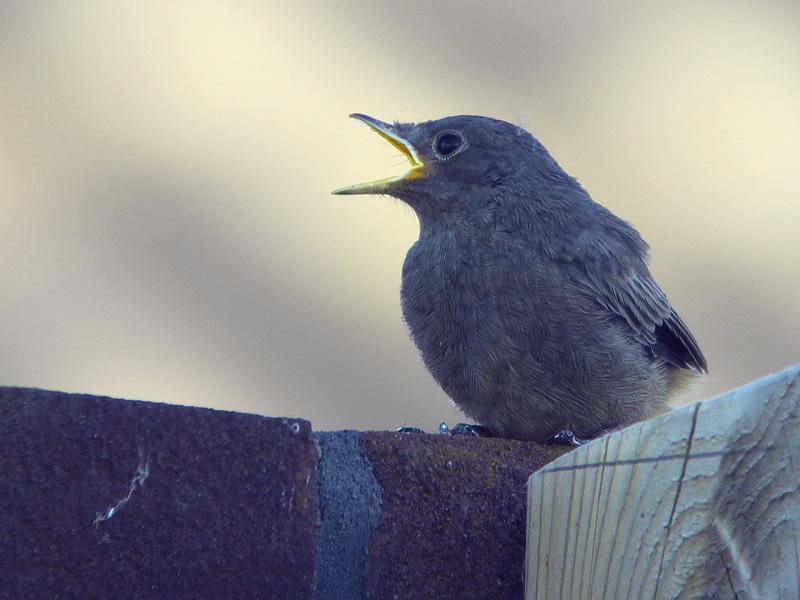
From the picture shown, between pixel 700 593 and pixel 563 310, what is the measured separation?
5.89 feet

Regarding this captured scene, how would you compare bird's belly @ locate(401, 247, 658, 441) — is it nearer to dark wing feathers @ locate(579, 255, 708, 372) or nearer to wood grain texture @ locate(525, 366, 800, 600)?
dark wing feathers @ locate(579, 255, 708, 372)

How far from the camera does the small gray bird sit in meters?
3.23

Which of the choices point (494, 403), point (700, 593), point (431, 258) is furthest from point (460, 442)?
point (431, 258)

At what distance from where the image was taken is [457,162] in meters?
4.02

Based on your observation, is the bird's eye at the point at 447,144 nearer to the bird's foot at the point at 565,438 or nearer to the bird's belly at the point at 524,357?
the bird's belly at the point at 524,357

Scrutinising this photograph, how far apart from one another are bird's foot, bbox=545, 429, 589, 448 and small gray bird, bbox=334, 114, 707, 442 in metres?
0.01

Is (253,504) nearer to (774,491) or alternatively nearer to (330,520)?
(330,520)

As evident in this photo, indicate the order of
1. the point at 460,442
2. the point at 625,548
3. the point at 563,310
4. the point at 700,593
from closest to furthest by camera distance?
the point at 700,593 < the point at 625,548 < the point at 460,442 < the point at 563,310

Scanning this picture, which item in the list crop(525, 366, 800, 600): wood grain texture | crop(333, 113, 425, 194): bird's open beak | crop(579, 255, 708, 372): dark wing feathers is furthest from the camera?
crop(333, 113, 425, 194): bird's open beak

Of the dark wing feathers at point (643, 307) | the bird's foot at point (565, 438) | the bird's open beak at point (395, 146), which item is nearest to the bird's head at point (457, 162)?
the bird's open beak at point (395, 146)

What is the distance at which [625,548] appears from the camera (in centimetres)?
172

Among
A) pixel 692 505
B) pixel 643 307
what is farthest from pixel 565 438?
pixel 692 505

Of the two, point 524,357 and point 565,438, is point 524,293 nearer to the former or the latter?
point 524,357

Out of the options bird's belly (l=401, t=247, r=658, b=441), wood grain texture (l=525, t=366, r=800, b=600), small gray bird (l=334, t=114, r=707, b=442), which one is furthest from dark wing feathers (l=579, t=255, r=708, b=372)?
wood grain texture (l=525, t=366, r=800, b=600)
